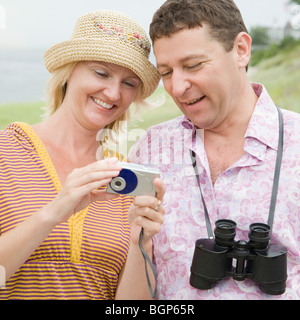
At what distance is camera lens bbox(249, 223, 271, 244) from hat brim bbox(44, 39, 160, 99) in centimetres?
79

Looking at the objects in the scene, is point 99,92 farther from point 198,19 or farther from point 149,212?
point 149,212

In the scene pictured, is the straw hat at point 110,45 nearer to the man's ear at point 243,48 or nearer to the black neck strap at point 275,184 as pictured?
the man's ear at point 243,48

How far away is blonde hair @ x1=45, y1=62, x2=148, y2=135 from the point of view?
6.30 ft

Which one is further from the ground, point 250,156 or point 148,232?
point 250,156

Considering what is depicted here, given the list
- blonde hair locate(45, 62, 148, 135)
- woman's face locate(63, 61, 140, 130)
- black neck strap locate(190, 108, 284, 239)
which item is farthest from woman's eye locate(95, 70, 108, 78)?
black neck strap locate(190, 108, 284, 239)

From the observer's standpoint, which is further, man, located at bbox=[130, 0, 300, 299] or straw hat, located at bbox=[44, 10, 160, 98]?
straw hat, located at bbox=[44, 10, 160, 98]

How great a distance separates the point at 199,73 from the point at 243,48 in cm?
28

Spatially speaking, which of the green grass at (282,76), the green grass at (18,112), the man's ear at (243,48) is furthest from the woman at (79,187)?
the green grass at (282,76)

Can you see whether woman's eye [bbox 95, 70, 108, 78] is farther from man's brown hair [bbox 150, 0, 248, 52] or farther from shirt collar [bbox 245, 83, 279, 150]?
shirt collar [bbox 245, 83, 279, 150]

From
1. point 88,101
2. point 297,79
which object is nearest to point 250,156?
point 88,101

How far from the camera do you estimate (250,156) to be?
1633 mm

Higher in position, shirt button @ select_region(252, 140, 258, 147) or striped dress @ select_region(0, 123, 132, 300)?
shirt button @ select_region(252, 140, 258, 147)

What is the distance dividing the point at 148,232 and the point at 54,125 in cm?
72
